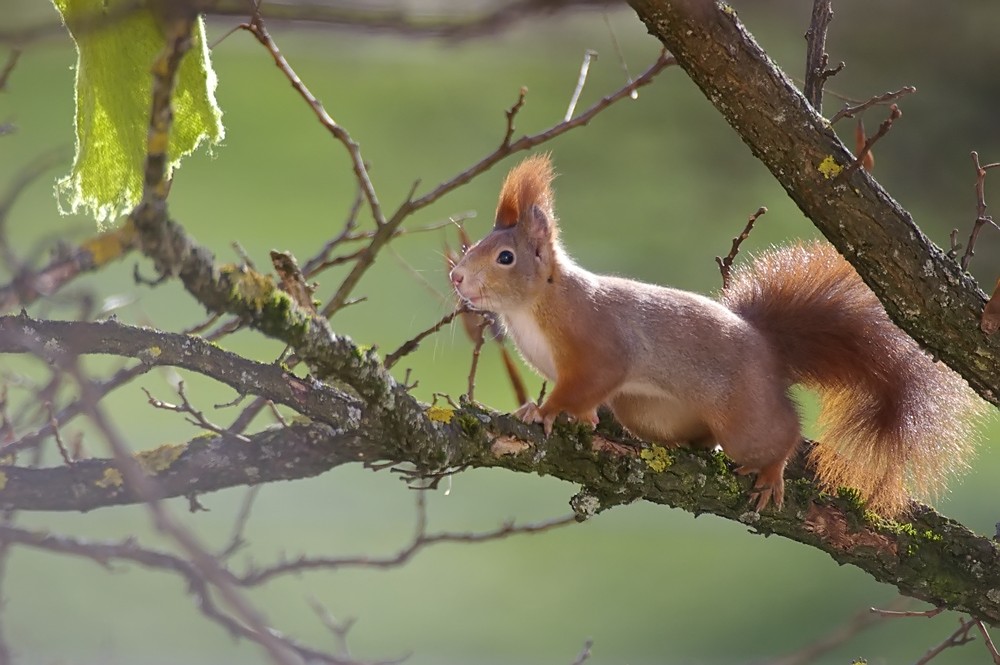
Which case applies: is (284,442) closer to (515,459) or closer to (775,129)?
(515,459)

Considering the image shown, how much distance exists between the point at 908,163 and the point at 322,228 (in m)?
2.48

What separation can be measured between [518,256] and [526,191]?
4.7 inches

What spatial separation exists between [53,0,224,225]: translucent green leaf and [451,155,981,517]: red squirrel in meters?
0.52

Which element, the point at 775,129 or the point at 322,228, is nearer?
the point at 775,129

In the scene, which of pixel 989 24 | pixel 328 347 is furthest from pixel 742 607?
pixel 328 347

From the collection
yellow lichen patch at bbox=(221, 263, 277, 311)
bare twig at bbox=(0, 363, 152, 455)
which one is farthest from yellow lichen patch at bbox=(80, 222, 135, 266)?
bare twig at bbox=(0, 363, 152, 455)

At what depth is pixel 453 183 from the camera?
143 cm

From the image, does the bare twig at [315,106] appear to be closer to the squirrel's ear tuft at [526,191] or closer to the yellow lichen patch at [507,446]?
the squirrel's ear tuft at [526,191]

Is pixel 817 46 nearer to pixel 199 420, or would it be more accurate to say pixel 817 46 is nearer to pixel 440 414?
pixel 440 414

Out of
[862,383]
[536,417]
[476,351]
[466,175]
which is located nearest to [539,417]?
[536,417]

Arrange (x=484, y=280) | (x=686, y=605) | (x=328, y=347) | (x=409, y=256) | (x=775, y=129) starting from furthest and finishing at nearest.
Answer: (x=409, y=256) → (x=686, y=605) → (x=484, y=280) → (x=775, y=129) → (x=328, y=347)

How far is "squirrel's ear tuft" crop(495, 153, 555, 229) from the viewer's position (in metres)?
1.48

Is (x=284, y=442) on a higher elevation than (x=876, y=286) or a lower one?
higher

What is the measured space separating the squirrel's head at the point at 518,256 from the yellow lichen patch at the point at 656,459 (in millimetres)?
302
